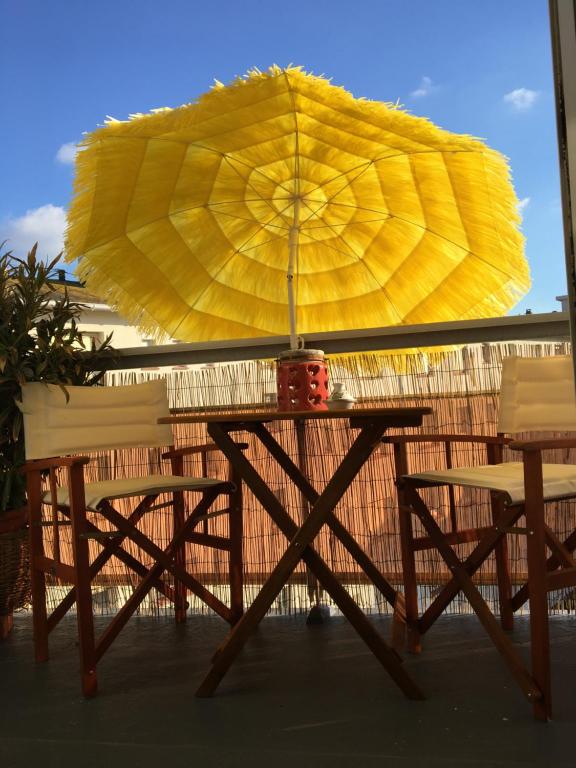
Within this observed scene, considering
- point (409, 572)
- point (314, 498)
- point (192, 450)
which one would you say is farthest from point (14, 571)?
point (409, 572)

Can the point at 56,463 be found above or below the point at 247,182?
below

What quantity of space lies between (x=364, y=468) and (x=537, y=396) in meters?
0.92

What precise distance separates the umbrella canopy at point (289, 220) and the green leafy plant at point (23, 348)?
0.31 meters

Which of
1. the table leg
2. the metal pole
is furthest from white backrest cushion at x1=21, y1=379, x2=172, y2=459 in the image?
the metal pole

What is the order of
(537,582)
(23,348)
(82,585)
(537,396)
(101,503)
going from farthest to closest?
(23,348) < (537,396) < (101,503) < (82,585) < (537,582)

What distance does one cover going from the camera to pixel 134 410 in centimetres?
332

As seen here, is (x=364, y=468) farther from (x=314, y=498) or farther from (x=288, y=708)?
(x=288, y=708)

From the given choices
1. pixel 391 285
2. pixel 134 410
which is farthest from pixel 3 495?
pixel 391 285

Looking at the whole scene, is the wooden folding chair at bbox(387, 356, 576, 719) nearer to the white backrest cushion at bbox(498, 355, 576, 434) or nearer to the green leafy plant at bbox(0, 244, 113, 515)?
the white backrest cushion at bbox(498, 355, 576, 434)

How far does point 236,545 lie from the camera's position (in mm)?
3029

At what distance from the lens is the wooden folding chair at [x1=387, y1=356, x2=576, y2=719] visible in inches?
83.3

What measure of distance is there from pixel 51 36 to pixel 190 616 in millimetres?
44074

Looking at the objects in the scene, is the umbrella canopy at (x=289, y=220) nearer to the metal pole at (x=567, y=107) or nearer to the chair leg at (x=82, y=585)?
the chair leg at (x=82, y=585)

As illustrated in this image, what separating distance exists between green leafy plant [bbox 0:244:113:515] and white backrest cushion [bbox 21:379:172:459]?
0.11 metres
